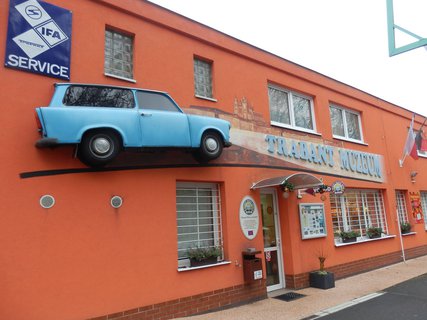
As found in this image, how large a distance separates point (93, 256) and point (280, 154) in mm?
5363

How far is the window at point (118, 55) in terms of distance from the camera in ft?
22.0

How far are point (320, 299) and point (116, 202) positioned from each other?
4986 millimetres

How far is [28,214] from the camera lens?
204 inches

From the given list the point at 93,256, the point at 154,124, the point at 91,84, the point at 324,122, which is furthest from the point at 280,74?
the point at 93,256

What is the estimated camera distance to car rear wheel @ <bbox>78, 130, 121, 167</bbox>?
5.46 meters

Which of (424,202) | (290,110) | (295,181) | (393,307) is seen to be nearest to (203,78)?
(290,110)

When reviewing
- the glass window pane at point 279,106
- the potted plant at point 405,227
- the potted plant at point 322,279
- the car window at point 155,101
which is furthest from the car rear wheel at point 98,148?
the potted plant at point 405,227

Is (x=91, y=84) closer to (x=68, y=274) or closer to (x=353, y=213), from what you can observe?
(x=68, y=274)

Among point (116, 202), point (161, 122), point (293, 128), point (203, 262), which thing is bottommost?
point (203, 262)

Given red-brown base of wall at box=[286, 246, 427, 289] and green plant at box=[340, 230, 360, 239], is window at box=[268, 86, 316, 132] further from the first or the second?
red-brown base of wall at box=[286, 246, 427, 289]

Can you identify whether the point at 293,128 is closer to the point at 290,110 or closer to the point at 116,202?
the point at 290,110

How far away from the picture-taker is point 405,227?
12.8m

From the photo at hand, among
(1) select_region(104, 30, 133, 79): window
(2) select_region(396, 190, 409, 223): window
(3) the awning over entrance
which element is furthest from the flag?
(1) select_region(104, 30, 133, 79): window

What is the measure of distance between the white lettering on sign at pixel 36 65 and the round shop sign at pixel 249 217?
4.58 metres
